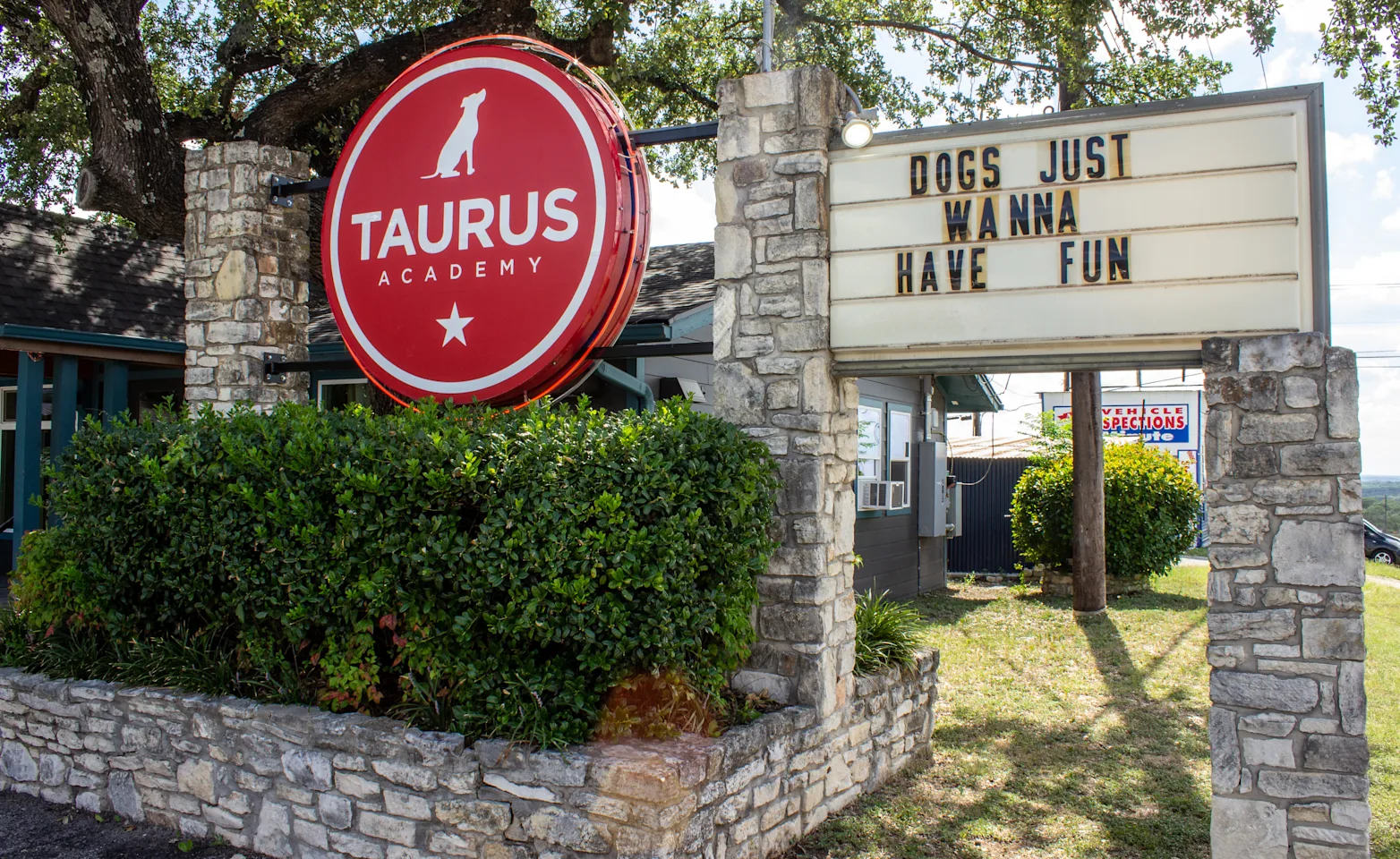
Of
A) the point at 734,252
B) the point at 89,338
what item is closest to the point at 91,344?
the point at 89,338

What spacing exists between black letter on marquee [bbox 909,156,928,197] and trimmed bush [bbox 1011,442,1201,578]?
377 inches

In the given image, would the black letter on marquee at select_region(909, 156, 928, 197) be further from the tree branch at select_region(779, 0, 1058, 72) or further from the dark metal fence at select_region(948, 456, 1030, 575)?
the dark metal fence at select_region(948, 456, 1030, 575)

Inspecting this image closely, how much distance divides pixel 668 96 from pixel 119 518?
32.3ft

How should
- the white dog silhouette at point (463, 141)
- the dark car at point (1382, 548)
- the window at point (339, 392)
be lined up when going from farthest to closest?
the dark car at point (1382, 548) < the window at point (339, 392) < the white dog silhouette at point (463, 141)

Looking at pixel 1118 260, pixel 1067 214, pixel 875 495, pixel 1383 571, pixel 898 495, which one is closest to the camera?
pixel 1118 260

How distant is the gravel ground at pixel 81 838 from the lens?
16.9ft

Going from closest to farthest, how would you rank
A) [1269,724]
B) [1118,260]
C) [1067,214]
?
[1269,724] < [1118,260] < [1067,214]

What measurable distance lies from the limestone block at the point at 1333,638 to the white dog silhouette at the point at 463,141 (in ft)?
16.2

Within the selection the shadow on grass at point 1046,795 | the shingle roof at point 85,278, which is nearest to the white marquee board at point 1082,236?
the shadow on grass at point 1046,795

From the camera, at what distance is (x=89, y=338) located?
9.52 metres

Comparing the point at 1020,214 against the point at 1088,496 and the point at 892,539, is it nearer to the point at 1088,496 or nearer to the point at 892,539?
the point at 1088,496

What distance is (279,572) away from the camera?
5102mm

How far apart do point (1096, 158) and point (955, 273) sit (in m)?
0.83

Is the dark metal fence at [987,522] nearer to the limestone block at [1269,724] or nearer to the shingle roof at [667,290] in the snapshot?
the shingle roof at [667,290]
